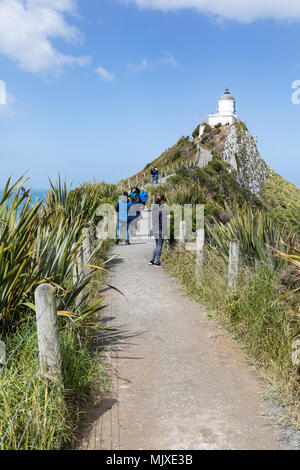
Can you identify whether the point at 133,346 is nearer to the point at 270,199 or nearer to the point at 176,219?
the point at 176,219

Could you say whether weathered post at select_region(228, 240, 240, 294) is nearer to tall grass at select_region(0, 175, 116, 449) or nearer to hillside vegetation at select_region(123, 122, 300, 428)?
hillside vegetation at select_region(123, 122, 300, 428)

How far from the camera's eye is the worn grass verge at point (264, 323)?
13.3 ft

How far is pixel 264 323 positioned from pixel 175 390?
139 centimetres

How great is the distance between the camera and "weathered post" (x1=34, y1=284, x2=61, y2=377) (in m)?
3.27

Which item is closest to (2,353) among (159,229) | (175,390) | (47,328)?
(47,328)

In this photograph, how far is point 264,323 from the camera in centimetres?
490

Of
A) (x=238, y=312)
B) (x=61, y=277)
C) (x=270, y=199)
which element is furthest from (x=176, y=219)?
(x=270, y=199)

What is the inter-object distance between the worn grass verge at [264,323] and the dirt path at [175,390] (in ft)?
0.57

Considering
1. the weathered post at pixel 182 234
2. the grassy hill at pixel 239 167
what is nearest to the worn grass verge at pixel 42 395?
the weathered post at pixel 182 234

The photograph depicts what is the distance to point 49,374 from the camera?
3.41 m

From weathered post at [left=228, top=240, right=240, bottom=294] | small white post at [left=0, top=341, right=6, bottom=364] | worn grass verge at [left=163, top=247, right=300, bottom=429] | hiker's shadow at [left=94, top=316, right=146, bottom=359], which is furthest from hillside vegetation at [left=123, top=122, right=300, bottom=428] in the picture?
small white post at [left=0, top=341, right=6, bottom=364]

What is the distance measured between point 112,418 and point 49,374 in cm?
71

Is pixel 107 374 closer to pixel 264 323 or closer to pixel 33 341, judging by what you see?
pixel 33 341

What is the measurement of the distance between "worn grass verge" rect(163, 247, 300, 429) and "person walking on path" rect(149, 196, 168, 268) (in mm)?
3119
